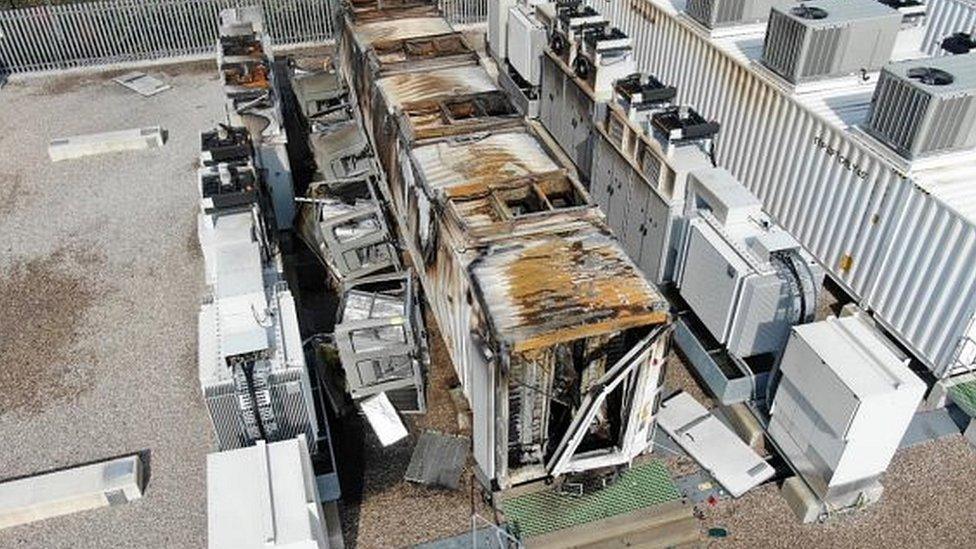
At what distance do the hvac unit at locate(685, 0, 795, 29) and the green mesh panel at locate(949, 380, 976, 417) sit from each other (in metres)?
10.1

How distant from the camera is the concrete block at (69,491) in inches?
470

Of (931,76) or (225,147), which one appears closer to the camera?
(931,76)

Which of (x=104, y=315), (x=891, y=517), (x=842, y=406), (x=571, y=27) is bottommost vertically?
(x=891, y=517)

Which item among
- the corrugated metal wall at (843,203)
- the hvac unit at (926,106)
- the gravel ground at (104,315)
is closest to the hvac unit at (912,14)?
the hvac unit at (926,106)

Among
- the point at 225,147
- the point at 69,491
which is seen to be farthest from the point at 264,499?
the point at 225,147

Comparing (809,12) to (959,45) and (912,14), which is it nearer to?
(912,14)

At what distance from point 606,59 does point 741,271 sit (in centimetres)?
735

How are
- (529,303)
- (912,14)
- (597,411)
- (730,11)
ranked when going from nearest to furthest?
1. (529,303)
2. (597,411)
3. (912,14)
4. (730,11)

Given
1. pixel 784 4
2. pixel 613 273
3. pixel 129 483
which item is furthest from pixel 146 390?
pixel 784 4

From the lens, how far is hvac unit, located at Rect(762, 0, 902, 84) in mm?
15781

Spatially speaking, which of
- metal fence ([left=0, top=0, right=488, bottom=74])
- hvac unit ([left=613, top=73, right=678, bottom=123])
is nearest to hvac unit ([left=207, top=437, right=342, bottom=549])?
hvac unit ([left=613, top=73, right=678, bottom=123])

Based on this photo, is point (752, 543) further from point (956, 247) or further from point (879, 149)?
point (879, 149)

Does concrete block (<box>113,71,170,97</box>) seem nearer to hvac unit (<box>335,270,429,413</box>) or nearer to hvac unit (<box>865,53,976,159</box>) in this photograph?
hvac unit (<box>335,270,429,413</box>)

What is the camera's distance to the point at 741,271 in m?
12.4
